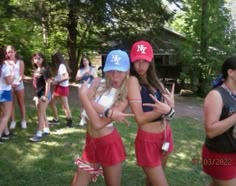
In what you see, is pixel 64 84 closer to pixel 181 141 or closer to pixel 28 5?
pixel 181 141

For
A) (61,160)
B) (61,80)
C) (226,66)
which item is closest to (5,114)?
(61,160)

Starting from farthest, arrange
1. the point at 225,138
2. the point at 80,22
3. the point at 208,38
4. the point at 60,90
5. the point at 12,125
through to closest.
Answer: the point at 208,38
the point at 80,22
the point at 60,90
the point at 12,125
the point at 225,138

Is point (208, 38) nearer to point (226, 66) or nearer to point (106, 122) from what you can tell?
point (226, 66)

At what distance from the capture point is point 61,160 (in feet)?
18.6

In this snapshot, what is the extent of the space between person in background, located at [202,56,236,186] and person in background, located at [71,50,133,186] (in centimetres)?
71

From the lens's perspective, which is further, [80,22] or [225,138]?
[80,22]

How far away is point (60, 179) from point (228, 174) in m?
2.57

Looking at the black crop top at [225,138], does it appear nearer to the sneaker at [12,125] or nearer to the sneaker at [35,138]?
the sneaker at [35,138]

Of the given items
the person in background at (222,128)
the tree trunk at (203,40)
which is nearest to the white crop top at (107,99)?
the person in background at (222,128)

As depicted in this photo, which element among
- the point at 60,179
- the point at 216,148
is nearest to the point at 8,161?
the point at 60,179

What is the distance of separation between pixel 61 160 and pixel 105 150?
2.68 meters

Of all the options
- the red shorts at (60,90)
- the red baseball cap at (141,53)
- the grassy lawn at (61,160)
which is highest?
the red baseball cap at (141,53)

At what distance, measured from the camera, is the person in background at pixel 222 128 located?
2906 millimetres

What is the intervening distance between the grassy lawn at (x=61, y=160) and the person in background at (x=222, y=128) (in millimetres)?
2000
